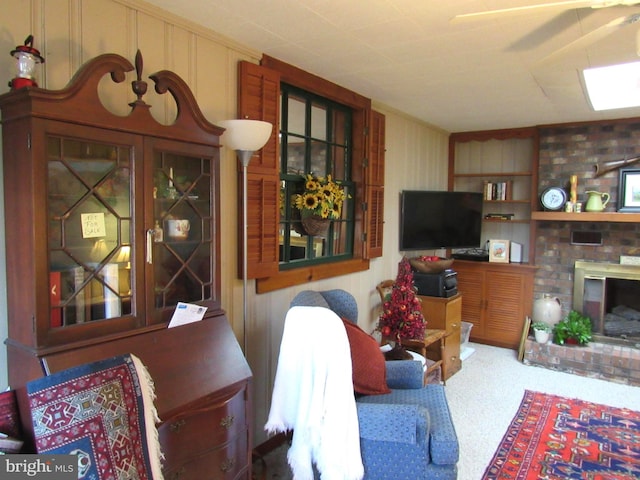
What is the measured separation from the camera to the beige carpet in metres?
2.83

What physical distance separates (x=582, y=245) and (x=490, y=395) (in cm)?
205

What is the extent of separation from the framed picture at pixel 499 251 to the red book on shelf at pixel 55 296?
15.0ft

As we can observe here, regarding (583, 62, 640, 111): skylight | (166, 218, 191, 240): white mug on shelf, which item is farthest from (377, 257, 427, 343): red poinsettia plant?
(583, 62, 640, 111): skylight

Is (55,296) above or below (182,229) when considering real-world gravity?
below

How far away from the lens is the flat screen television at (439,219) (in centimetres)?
448

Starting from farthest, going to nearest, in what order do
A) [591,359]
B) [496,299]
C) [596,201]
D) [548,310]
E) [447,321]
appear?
[496,299]
[548,310]
[596,201]
[591,359]
[447,321]

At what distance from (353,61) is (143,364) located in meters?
2.14

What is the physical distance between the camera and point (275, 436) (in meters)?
2.99

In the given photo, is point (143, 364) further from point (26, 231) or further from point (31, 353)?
point (26, 231)

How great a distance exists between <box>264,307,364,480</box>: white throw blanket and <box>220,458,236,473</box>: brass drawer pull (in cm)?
29

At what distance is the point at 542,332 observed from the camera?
4512mm

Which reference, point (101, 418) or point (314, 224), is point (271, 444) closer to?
point (314, 224)

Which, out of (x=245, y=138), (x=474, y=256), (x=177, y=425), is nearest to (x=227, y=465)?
(x=177, y=425)

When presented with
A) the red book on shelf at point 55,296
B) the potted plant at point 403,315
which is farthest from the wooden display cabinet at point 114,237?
the potted plant at point 403,315
